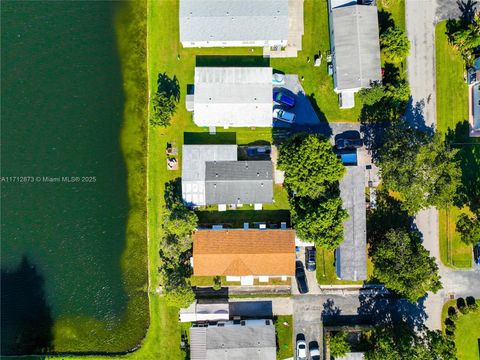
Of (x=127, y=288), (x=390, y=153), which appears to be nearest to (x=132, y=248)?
(x=127, y=288)

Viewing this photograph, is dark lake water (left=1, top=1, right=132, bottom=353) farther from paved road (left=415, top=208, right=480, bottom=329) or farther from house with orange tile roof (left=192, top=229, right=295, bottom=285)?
paved road (left=415, top=208, right=480, bottom=329)

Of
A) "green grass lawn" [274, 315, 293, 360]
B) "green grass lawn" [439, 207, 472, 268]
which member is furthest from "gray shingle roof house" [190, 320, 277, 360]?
"green grass lawn" [439, 207, 472, 268]

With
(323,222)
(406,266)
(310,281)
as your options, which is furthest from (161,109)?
(406,266)

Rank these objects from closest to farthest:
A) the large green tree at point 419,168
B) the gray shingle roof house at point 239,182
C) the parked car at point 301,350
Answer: the large green tree at point 419,168
the gray shingle roof house at point 239,182
the parked car at point 301,350

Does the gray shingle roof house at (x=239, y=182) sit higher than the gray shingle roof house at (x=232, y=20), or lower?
lower

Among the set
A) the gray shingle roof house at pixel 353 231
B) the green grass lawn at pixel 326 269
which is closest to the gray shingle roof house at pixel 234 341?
the green grass lawn at pixel 326 269

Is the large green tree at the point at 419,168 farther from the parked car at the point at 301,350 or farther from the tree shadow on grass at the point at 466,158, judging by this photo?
the parked car at the point at 301,350
